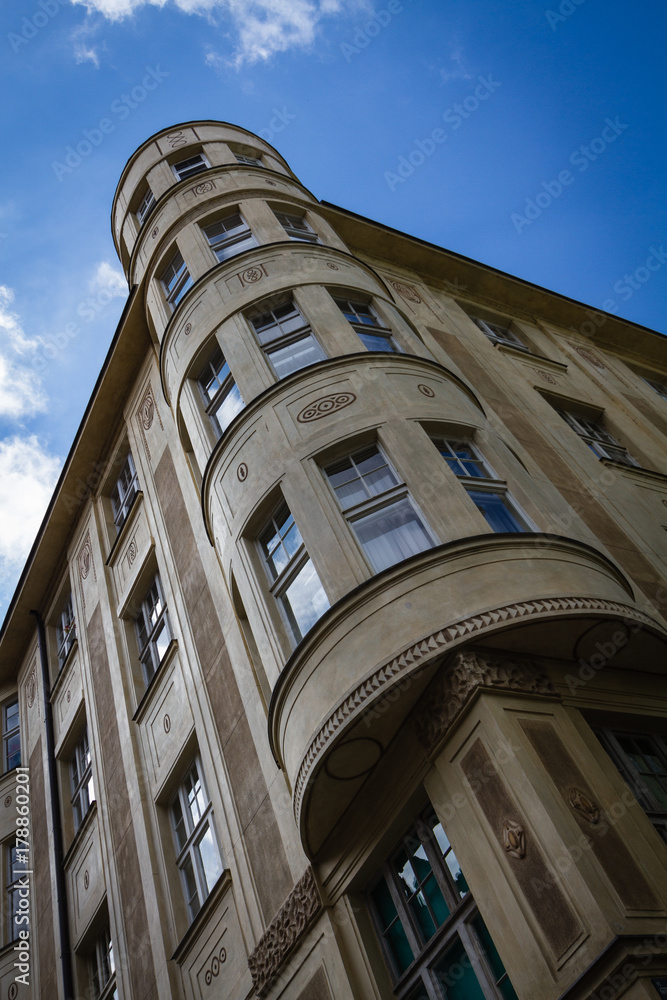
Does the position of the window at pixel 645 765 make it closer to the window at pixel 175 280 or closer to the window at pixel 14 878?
the window at pixel 175 280

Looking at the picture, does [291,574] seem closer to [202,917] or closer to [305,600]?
[305,600]

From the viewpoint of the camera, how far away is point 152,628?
16359mm

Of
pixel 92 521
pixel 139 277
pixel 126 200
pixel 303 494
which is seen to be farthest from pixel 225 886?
pixel 126 200

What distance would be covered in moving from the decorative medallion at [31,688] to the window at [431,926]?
1510 cm

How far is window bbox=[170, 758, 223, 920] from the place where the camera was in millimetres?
12062

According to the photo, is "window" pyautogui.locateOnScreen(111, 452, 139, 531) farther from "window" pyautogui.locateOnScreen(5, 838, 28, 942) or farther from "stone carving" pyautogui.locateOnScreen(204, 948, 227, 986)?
"stone carving" pyautogui.locateOnScreen(204, 948, 227, 986)

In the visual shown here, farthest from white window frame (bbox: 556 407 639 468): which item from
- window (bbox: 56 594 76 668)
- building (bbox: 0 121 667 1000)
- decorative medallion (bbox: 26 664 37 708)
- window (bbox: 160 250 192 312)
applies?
decorative medallion (bbox: 26 664 37 708)

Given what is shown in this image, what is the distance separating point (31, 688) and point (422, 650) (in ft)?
55.9

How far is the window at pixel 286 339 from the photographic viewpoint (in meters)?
13.1

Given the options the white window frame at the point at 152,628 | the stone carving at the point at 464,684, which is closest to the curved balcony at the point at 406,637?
the stone carving at the point at 464,684

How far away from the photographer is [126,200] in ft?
70.3

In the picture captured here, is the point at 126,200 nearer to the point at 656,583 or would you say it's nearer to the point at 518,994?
the point at 656,583

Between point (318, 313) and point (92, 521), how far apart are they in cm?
930

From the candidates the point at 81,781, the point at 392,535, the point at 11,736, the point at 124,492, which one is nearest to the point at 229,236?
the point at 124,492
